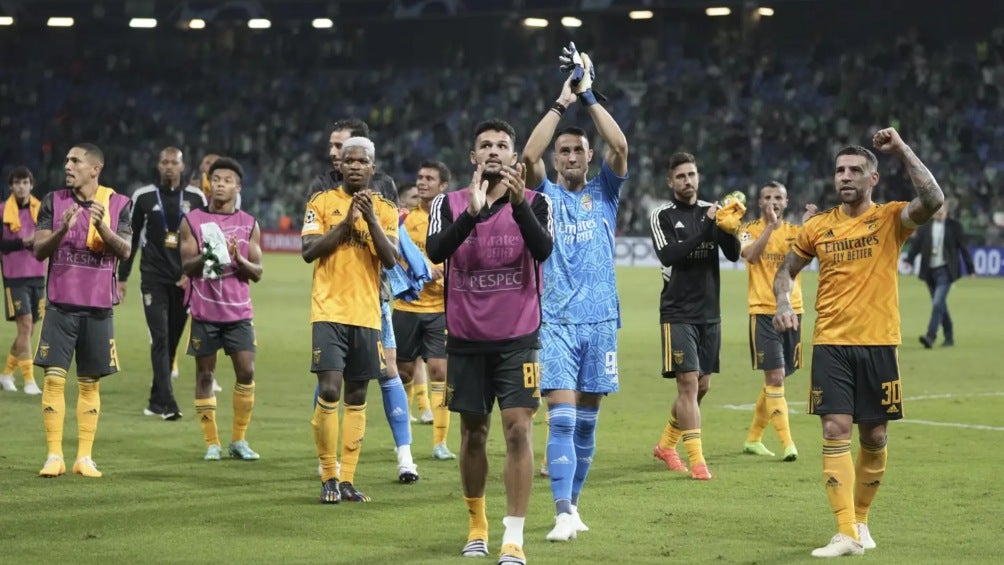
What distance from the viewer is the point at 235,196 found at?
11.8 meters

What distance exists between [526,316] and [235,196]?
15.3 feet

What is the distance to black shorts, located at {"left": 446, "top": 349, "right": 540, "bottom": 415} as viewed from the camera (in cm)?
779

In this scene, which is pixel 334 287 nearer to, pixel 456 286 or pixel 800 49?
pixel 456 286

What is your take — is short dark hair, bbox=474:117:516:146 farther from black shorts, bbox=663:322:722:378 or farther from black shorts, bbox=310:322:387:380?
black shorts, bbox=663:322:722:378

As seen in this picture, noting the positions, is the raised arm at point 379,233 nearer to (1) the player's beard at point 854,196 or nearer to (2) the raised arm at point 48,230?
(2) the raised arm at point 48,230

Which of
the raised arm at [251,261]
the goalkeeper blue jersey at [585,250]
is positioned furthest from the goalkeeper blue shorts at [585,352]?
the raised arm at [251,261]

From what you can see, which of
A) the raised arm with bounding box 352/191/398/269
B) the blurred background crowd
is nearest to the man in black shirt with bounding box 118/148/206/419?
the raised arm with bounding box 352/191/398/269

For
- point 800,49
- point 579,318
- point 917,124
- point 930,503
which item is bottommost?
point 930,503

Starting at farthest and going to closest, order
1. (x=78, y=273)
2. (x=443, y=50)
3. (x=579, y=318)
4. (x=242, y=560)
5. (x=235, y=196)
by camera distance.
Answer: (x=443, y=50)
(x=235, y=196)
(x=78, y=273)
(x=579, y=318)
(x=242, y=560)

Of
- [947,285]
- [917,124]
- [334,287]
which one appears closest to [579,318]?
[334,287]

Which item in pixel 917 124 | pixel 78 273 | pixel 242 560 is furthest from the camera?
pixel 917 124

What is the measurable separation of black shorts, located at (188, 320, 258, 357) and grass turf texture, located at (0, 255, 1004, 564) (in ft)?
2.97

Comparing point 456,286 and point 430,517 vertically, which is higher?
point 456,286

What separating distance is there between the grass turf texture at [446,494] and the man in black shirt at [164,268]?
0.41 m
